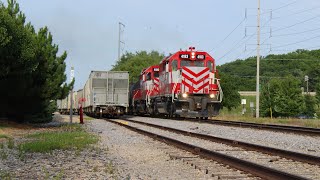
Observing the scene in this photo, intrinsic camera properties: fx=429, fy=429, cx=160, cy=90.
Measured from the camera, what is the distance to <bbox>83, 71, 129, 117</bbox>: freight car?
1265 inches

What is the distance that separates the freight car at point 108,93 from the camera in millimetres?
32125

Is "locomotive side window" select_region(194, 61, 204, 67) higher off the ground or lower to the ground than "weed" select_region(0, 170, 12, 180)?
higher

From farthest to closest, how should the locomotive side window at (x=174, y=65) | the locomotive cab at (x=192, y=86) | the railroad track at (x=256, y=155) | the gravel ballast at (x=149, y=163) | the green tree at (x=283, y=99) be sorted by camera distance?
the green tree at (x=283, y=99)
the locomotive side window at (x=174, y=65)
the locomotive cab at (x=192, y=86)
the gravel ballast at (x=149, y=163)
the railroad track at (x=256, y=155)

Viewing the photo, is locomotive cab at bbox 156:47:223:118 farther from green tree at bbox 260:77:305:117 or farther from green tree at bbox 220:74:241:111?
green tree at bbox 220:74:241:111

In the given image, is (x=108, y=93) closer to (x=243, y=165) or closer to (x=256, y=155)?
(x=256, y=155)

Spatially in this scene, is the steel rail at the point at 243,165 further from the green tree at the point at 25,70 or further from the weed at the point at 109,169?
the green tree at the point at 25,70

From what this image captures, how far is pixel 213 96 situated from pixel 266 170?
18301 mm

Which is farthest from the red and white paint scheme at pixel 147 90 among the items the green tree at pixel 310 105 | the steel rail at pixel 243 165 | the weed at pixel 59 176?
the green tree at pixel 310 105

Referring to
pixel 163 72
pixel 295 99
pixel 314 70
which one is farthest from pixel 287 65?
pixel 163 72

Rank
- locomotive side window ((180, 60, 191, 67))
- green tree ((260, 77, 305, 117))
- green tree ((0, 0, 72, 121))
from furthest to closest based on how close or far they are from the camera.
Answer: green tree ((260, 77, 305, 117)) → locomotive side window ((180, 60, 191, 67)) → green tree ((0, 0, 72, 121))

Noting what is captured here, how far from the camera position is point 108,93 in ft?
106

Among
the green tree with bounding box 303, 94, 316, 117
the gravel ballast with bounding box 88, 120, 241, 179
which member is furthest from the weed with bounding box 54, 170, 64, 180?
the green tree with bounding box 303, 94, 316, 117

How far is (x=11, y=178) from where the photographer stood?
6707 mm

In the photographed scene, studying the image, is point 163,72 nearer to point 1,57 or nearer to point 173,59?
point 173,59
